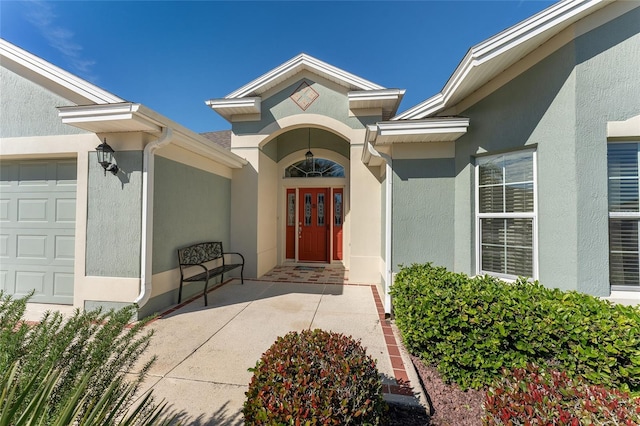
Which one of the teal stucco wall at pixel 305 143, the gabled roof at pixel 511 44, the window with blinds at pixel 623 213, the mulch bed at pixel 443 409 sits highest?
the teal stucco wall at pixel 305 143

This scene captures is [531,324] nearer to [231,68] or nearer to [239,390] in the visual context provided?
[239,390]

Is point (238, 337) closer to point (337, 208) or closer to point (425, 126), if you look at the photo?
point (425, 126)

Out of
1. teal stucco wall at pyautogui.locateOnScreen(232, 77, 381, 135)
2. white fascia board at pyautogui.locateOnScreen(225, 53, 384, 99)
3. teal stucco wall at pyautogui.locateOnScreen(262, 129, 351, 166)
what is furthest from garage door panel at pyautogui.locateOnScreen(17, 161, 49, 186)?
teal stucco wall at pyautogui.locateOnScreen(262, 129, 351, 166)

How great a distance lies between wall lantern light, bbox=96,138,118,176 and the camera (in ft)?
13.8

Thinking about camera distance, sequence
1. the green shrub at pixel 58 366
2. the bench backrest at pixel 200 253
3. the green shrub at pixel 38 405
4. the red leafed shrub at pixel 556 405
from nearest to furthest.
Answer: the green shrub at pixel 38 405, the green shrub at pixel 58 366, the red leafed shrub at pixel 556 405, the bench backrest at pixel 200 253

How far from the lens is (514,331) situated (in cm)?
253

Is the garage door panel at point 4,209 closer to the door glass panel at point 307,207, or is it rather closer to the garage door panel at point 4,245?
the garage door panel at point 4,245

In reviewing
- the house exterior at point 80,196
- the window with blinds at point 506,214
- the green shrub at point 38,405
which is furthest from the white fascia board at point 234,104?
the green shrub at point 38,405

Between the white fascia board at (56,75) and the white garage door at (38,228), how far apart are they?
1.30 metres

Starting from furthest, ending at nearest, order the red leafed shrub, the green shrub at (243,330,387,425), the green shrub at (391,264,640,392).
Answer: the green shrub at (391,264,640,392) → the green shrub at (243,330,387,425) → the red leafed shrub

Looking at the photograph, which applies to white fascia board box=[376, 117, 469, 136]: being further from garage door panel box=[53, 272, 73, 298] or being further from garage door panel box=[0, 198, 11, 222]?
garage door panel box=[0, 198, 11, 222]

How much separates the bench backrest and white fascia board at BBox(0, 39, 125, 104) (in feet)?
9.68

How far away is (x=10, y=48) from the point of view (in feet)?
14.5

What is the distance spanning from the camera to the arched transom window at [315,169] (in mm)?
8648
